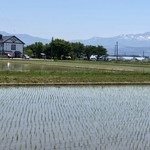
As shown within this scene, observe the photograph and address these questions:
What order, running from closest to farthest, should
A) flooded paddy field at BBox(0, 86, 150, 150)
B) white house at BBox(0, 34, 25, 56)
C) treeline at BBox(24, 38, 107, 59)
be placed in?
flooded paddy field at BBox(0, 86, 150, 150) → treeline at BBox(24, 38, 107, 59) → white house at BBox(0, 34, 25, 56)

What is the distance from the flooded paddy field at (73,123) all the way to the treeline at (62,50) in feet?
213

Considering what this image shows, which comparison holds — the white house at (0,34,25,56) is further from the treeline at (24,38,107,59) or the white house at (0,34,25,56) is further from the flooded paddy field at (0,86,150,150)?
the flooded paddy field at (0,86,150,150)

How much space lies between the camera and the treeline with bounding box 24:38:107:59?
3145 inches

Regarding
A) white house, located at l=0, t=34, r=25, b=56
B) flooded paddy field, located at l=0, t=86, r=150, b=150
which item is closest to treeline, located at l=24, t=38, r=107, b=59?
white house, located at l=0, t=34, r=25, b=56

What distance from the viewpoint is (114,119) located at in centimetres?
1027

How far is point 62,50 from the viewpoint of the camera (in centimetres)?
7969

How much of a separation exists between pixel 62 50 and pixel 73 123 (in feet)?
231

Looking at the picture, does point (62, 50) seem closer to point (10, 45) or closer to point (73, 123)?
point (10, 45)

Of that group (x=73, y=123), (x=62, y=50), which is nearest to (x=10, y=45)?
(x=62, y=50)

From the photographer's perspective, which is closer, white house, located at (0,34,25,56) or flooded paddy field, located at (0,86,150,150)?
flooded paddy field, located at (0,86,150,150)

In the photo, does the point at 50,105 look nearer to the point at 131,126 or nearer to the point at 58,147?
the point at 131,126

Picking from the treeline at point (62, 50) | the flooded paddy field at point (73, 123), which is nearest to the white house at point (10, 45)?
the treeline at point (62, 50)

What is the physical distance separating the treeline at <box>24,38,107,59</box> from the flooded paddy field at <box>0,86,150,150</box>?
64.8 meters

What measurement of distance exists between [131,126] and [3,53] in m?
79.8
